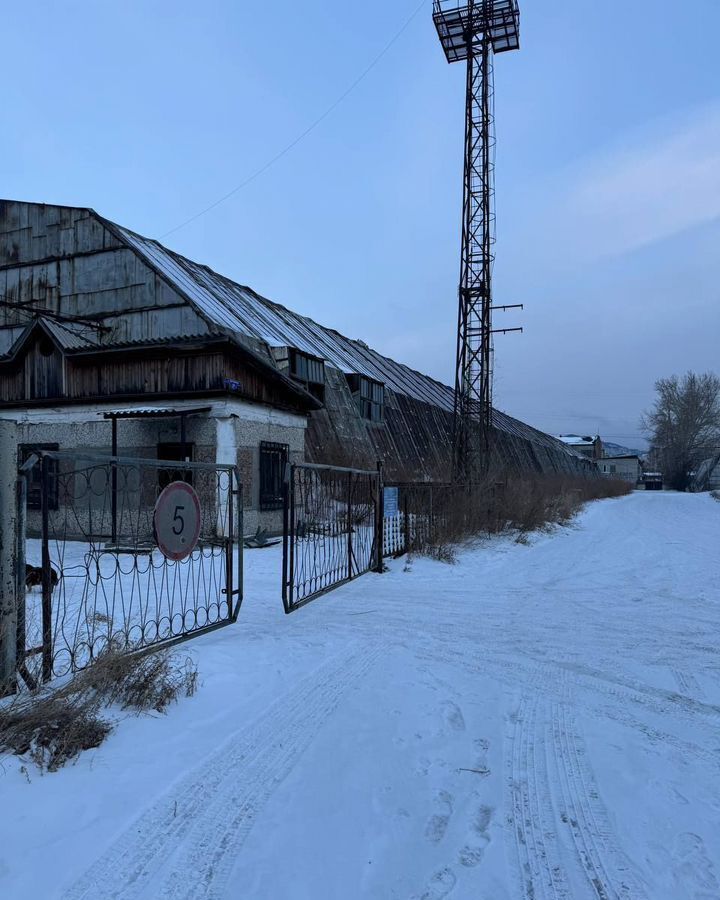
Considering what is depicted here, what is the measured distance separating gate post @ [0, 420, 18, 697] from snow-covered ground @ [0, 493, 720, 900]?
31.0 inches

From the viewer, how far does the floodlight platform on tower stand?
22375 mm

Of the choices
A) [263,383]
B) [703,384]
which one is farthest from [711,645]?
[703,384]

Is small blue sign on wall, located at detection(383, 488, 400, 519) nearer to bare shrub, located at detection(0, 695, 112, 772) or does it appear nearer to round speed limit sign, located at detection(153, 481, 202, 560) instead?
round speed limit sign, located at detection(153, 481, 202, 560)

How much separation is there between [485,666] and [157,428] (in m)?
10.7

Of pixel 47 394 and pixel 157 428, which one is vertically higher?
pixel 47 394

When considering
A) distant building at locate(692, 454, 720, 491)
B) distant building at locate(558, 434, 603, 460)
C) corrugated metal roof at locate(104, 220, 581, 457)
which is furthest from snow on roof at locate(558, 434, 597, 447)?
corrugated metal roof at locate(104, 220, 581, 457)

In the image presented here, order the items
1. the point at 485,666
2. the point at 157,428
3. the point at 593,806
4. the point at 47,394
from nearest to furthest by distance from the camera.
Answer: the point at 593,806, the point at 485,666, the point at 157,428, the point at 47,394

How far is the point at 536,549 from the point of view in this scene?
13.9 metres

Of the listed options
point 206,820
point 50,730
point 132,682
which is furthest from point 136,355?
point 206,820

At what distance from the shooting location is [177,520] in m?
5.12

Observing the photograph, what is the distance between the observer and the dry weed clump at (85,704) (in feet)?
10.8

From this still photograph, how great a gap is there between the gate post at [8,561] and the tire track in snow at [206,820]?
1.50 m

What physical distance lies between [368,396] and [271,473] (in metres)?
10.0

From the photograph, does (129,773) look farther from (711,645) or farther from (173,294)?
(173,294)
